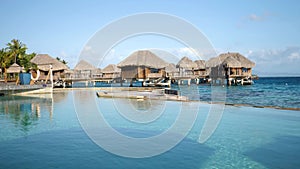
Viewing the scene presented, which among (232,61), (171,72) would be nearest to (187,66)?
(171,72)

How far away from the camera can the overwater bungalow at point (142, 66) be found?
35244 mm

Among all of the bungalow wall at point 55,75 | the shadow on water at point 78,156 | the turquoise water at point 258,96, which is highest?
the bungalow wall at point 55,75

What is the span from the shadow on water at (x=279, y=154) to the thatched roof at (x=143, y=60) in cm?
2836

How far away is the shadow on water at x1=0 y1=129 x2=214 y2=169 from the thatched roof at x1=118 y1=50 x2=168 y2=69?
91.7 ft

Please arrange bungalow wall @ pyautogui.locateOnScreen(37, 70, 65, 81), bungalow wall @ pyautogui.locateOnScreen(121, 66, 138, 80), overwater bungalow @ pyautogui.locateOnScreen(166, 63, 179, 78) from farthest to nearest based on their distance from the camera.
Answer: overwater bungalow @ pyautogui.locateOnScreen(166, 63, 179, 78) < bungalow wall @ pyautogui.locateOnScreen(121, 66, 138, 80) < bungalow wall @ pyautogui.locateOnScreen(37, 70, 65, 81)

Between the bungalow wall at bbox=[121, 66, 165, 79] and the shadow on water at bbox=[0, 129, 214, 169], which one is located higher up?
the bungalow wall at bbox=[121, 66, 165, 79]

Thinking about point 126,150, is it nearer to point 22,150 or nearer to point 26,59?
point 22,150

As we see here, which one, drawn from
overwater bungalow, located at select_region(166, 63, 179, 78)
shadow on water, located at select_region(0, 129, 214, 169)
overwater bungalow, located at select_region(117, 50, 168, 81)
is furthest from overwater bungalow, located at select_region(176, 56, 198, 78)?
shadow on water, located at select_region(0, 129, 214, 169)

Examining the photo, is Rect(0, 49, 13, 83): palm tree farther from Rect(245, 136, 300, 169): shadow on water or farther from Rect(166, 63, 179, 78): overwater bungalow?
Rect(245, 136, 300, 169): shadow on water

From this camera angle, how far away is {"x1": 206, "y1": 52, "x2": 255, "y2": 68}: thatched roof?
42303mm

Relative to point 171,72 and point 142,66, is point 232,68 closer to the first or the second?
point 171,72

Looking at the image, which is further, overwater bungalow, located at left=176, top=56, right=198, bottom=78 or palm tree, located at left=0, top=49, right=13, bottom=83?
overwater bungalow, located at left=176, top=56, right=198, bottom=78

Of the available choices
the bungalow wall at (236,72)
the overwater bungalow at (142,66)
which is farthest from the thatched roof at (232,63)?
the overwater bungalow at (142,66)

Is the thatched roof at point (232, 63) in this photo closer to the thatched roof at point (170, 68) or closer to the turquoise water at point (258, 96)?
the turquoise water at point (258, 96)
